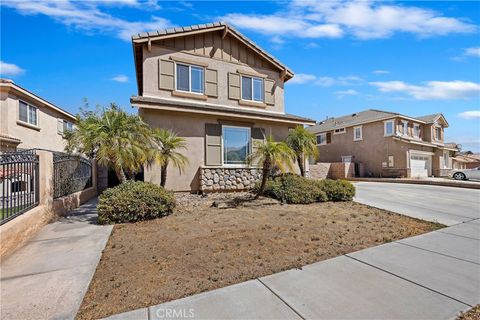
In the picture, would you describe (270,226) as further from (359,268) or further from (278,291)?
(278,291)

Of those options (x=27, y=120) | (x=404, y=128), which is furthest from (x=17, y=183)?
(x=404, y=128)

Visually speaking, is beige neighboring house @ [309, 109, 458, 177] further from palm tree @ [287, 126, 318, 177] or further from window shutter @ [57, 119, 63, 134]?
window shutter @ [57, 119, 63, 134]

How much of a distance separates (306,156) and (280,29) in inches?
241

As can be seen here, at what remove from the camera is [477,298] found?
324 cm

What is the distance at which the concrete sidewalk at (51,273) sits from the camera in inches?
119

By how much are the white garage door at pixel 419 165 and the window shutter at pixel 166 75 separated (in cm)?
2528

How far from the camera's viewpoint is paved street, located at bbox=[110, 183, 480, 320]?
2895 millimetres

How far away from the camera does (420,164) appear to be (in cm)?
2664

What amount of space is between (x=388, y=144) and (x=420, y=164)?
5.12m

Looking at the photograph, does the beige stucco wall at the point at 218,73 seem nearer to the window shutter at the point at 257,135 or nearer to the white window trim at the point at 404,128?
the window shutter at the point at 257,135

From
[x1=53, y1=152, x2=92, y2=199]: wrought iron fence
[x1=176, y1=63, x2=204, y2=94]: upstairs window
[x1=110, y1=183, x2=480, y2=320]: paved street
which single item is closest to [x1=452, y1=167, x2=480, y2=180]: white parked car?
[x1=110, y1=183, x2=480, y2=320]: paved street

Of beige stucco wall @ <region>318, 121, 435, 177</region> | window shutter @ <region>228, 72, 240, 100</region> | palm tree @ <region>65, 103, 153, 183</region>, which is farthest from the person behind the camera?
beige stucco wall @ <region>318, 121, 435, 177</region>

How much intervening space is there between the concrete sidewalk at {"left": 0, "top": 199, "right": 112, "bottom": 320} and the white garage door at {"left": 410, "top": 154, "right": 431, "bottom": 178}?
28824 millimetres

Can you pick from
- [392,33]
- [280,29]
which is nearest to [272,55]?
[280,29]
